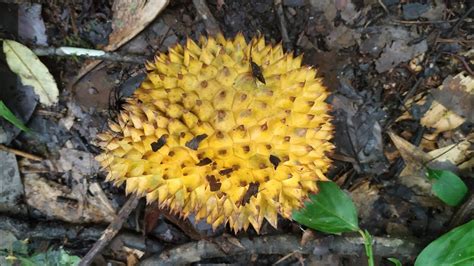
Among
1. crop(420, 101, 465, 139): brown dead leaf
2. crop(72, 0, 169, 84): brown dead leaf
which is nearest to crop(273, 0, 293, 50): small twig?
crop(72, 0, 169, 84): brown dead leaf

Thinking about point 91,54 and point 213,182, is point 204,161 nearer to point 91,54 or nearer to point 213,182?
point 213,182

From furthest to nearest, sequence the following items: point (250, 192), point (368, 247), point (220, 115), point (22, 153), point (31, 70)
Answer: point (22, 153) → point (31, 70) → point (368, 247) → point (250, 192) → point (220, 115)

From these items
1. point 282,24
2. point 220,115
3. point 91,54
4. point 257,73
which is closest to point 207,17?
point 282,24

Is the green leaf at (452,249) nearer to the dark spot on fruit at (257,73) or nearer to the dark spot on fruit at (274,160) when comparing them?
the dark spot on fruit at (274,160)

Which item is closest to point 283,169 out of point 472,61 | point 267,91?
point 267,91

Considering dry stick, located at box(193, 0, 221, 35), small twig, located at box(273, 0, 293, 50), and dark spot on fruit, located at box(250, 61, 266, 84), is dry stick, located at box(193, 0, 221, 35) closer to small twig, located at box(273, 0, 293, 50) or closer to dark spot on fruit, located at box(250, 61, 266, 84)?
small twig, located at box(273, 0, 293, 50)

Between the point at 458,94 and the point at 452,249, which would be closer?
the point at 452,249
